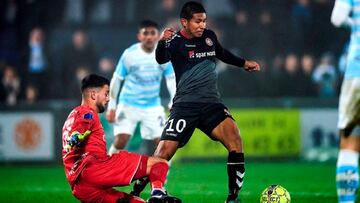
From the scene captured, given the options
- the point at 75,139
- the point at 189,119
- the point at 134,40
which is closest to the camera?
the point at 75,139

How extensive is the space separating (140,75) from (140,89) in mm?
261

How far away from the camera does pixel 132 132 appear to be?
1274cm

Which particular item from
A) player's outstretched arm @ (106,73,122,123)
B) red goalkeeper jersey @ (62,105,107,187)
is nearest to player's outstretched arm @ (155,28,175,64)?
red goalkeeper jersey @ (62,105,107,187)

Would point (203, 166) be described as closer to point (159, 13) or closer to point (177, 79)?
point (159, 13)

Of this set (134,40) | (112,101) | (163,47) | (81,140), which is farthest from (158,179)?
(134,40)

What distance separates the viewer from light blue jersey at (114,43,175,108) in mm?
12336

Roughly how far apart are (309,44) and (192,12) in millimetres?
11343

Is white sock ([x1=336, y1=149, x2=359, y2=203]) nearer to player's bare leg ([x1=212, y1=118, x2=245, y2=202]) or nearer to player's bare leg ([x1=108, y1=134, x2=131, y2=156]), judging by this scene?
player's bare leg ([x1=212, y1=118, x2=245, y2=202])

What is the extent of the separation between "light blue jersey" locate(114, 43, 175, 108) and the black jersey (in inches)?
101

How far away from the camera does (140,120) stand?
12.8m

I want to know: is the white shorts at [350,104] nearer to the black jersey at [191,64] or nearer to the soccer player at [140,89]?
the black jersey at [191,64]

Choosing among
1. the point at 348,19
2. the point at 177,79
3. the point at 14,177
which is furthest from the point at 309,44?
the point at 348,19

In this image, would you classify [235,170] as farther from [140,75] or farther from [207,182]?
[207,182]

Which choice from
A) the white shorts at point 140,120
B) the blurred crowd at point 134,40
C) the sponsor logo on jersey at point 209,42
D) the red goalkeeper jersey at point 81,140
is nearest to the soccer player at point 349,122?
the sponsor logo on jersey at point 209,42
